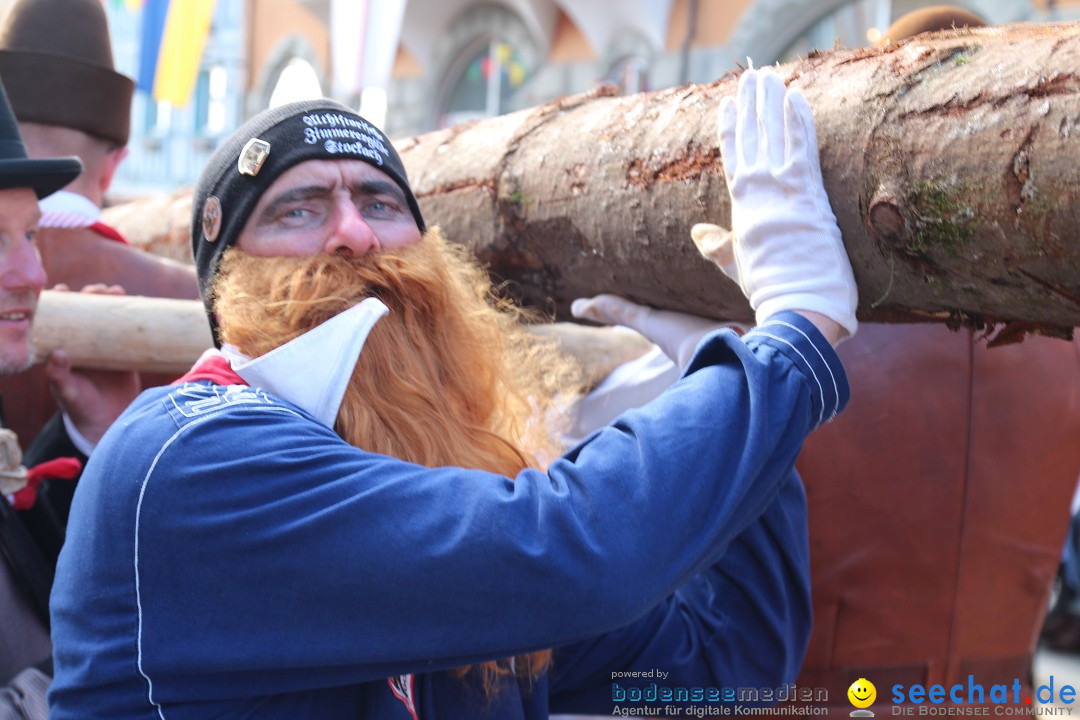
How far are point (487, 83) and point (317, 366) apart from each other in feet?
38.6

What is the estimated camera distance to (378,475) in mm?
1300

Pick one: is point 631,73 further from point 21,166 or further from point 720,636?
point 720,636

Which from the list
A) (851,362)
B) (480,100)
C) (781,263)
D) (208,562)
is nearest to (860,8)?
(480,100)

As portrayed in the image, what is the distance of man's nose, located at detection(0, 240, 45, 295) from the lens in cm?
205

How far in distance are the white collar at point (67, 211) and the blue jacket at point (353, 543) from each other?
1753 mm

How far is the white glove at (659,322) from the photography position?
194 cm

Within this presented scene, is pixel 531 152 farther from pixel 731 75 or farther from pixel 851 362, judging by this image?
pixel 851 362

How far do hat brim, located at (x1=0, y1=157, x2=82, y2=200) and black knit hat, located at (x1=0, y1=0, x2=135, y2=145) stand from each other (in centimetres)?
99

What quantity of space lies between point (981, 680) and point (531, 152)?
173 cm

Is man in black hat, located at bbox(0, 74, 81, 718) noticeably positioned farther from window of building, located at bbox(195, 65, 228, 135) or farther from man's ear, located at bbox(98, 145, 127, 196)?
window of building, located at bbox(195, 65, 228, 135)

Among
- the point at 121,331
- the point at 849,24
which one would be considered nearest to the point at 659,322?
the point at 121,331

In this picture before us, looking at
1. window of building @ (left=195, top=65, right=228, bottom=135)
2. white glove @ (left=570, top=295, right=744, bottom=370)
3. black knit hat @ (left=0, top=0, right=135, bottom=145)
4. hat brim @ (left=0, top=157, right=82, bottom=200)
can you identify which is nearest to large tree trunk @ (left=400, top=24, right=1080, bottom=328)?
white glove @ (left=570, top=295, right=744, bottom=370)

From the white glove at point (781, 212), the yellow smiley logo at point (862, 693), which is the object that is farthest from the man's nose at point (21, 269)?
the yellow smiley logo at point (862, 693)

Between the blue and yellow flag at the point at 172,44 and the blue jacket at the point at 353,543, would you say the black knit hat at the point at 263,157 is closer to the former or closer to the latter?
the blue jacket at the point at 353,543
